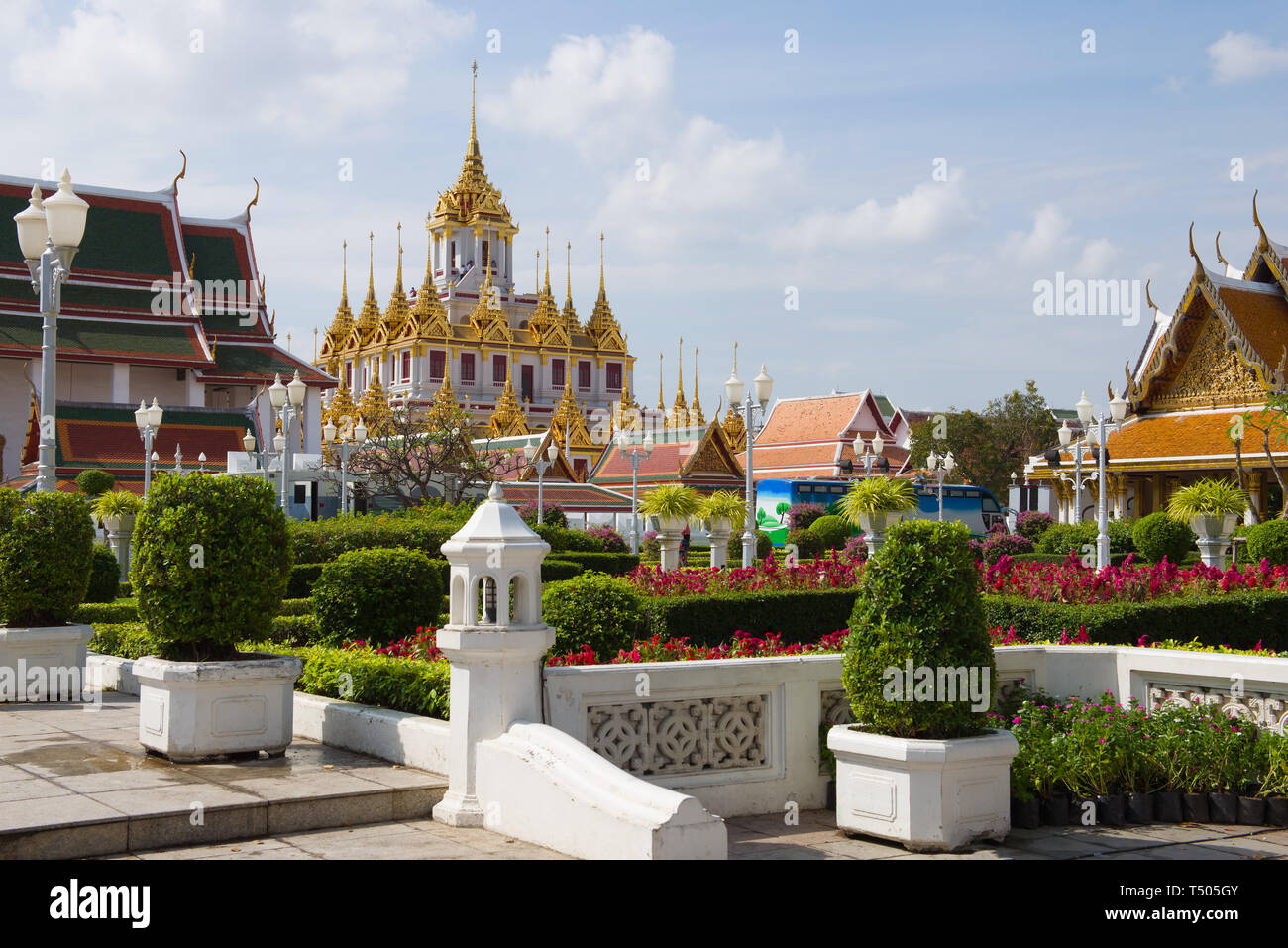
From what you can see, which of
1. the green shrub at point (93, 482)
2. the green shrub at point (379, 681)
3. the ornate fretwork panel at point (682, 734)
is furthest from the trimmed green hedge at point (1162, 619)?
the green shrub at point (93, 482)

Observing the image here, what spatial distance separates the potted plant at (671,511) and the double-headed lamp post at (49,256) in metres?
13.0

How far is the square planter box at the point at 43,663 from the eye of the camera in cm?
1109

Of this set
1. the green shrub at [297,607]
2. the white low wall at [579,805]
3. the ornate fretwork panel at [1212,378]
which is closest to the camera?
the white low wall at [579,805]

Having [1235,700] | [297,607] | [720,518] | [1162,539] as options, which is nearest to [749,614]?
[1235,700]

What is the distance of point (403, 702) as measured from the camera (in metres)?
8.67

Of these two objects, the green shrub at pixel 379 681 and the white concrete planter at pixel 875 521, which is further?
the white concrete planter at pixel 875 521

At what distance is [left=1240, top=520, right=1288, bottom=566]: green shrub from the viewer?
2277 cm

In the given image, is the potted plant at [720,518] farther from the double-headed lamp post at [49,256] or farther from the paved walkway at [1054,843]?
the paved walkway at [1054,843]

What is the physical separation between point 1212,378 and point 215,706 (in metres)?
38.7

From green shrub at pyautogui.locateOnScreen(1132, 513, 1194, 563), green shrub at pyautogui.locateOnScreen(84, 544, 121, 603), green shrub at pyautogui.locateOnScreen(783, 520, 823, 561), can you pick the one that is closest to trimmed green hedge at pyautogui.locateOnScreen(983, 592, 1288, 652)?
green shrub at pyautogui.locateOnScreen(84, 544, 121, 603)

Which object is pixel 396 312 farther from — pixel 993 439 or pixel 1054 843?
pixel 1054 843

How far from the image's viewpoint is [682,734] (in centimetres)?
764

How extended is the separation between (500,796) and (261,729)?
7.30 ft
